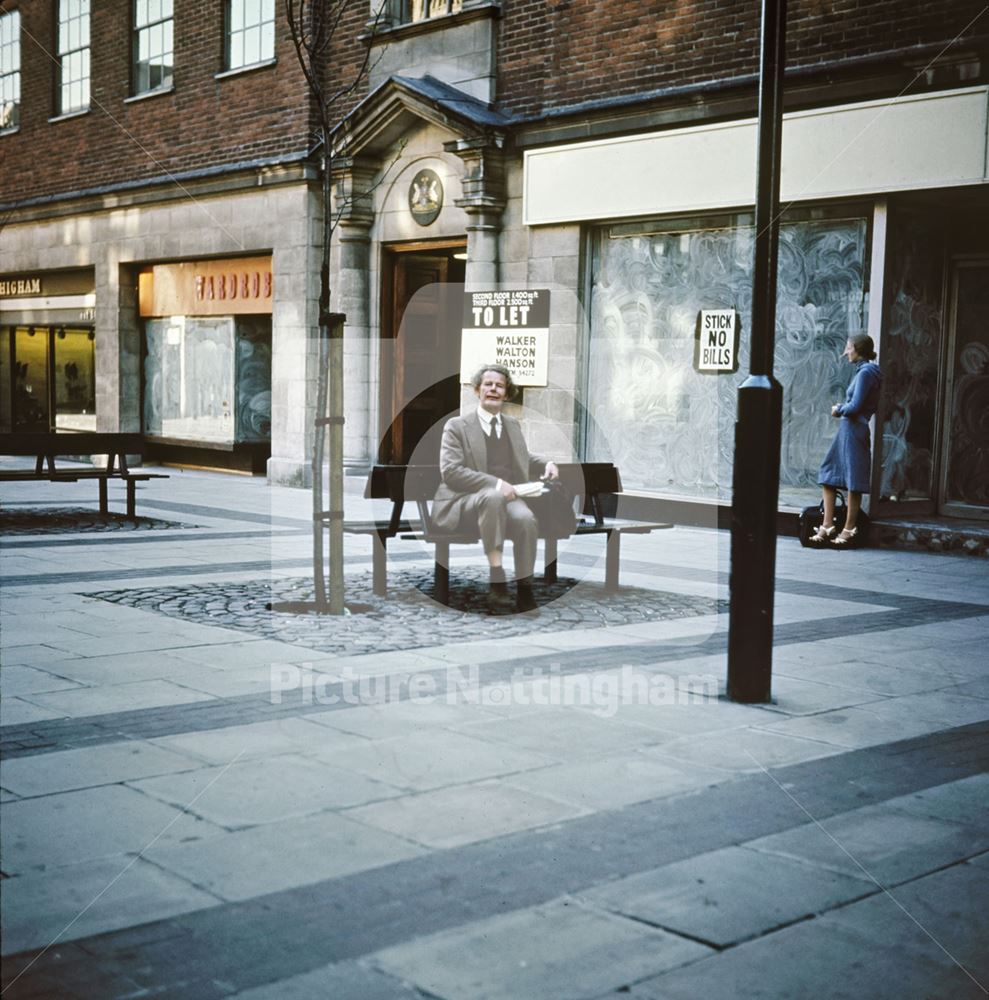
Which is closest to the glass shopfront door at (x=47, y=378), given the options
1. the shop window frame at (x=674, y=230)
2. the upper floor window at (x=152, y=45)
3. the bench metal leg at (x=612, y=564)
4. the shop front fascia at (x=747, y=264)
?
the upper floor window at (x=152, y=45)

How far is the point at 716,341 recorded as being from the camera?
13328 millimetres

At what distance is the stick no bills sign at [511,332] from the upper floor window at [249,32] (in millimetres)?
5647

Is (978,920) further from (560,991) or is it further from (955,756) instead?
(955,756)

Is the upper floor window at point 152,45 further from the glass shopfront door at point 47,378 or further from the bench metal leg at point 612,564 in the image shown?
the bench metal leg at point 612,564

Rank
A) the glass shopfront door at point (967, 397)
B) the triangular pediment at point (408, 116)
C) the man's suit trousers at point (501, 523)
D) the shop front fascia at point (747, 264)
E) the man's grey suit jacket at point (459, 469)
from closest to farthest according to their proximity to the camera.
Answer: the man's suit trousers at point (501, 523)
the man's grey suit jacket at point (459, 469)
the shop front fascia at point (747, 264)
the glass shopfront door at point (967, 397)
the triangular pediment at point (408, 116)

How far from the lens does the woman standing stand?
37.7 feet

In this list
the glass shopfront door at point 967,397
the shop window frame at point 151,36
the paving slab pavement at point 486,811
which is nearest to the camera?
the paving slab pavement at point 486,811

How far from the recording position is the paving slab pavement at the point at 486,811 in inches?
125

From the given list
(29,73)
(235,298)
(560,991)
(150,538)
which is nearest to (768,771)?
(560,991)

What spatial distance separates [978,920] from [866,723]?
210 cm

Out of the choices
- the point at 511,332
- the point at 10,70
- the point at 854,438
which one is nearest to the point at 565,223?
the point at 511,332

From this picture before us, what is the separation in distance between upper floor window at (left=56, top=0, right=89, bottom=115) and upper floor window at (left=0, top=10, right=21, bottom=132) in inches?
61.9

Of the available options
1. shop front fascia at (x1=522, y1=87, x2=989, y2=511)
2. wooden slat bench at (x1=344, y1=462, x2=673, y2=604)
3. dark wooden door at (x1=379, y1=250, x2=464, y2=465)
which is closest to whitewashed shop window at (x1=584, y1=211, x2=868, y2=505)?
shop front fascia at (x1=522, y1=87, x2=989, y2=511)

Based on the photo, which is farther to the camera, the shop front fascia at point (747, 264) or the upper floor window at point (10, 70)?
the upper floor window at point (10, 70)
